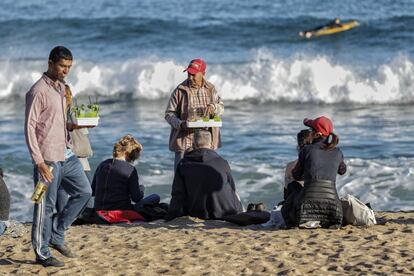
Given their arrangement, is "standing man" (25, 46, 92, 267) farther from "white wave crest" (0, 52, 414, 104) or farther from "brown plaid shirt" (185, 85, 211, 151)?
"white wave crest" (0, 52, 414, 104)

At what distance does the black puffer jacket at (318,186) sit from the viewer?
376 inches

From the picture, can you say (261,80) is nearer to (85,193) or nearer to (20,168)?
(20,168)

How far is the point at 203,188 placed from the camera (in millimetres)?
10477

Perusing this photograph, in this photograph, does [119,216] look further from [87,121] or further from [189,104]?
[87,121]

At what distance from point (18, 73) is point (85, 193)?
17.5 metres

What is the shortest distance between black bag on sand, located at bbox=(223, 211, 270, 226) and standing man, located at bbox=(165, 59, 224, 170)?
0.71 meters

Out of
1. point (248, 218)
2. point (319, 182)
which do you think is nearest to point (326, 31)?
point (248, 218)

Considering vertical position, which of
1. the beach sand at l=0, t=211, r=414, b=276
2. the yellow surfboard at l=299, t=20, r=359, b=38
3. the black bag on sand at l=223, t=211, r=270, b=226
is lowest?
the beach sand at l=0, t=211, r=414, b=276

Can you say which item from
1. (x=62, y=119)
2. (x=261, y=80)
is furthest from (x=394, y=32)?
(x=62, y=119)

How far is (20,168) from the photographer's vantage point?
15.2 meters

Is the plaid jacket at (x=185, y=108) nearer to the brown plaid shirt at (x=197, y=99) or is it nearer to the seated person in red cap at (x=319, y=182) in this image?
the brown plaid shirt at (x=197, y=99)

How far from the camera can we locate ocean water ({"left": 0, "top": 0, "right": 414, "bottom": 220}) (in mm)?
14867

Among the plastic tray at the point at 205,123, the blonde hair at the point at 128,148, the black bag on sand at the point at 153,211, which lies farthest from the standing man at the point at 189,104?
the black bag on sand at the point at 153,211

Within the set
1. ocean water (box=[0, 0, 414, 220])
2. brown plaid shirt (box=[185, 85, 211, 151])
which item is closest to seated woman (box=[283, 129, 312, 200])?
brown plaid shirt (box=[185, 85, 211, 151])
